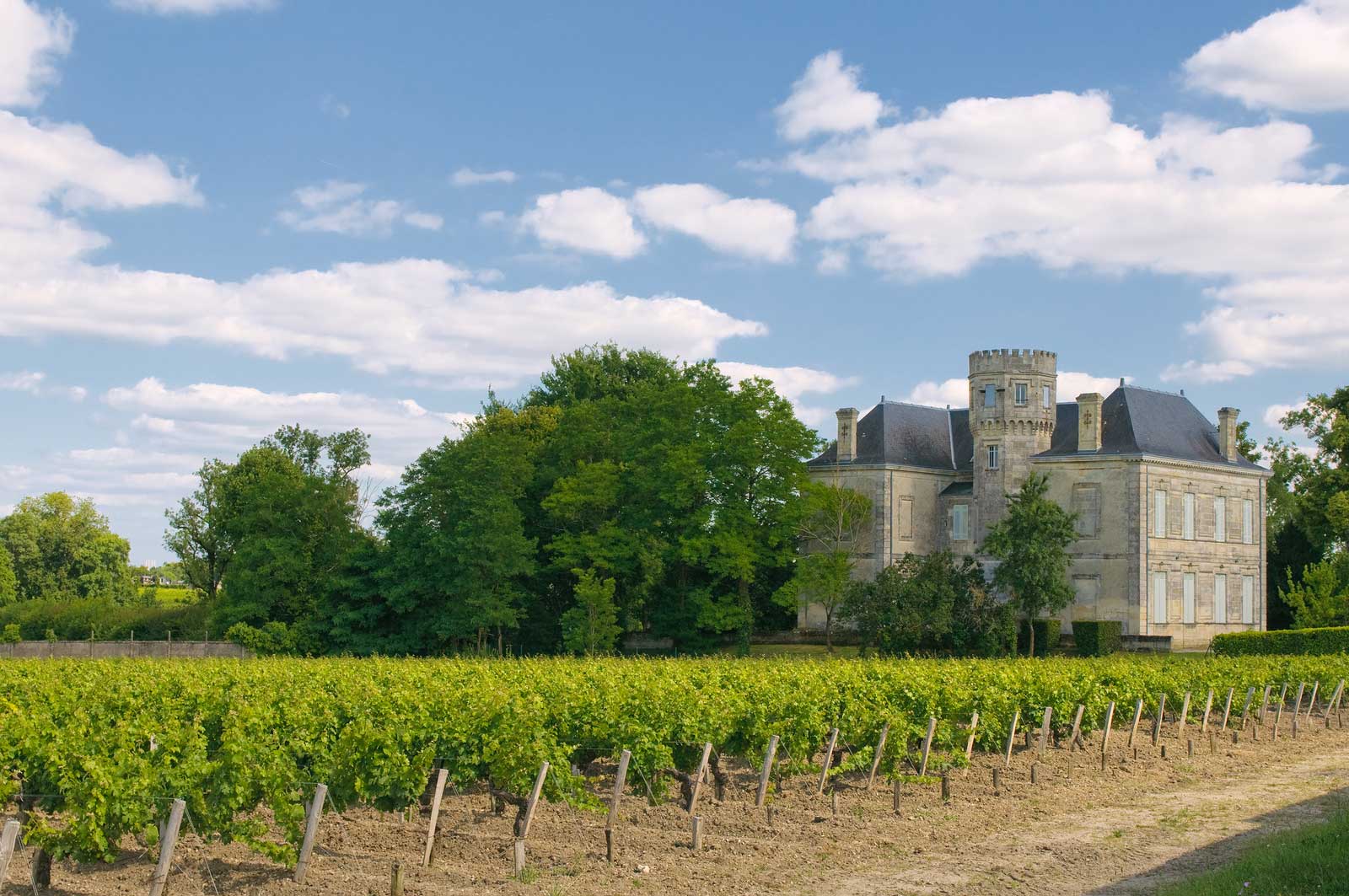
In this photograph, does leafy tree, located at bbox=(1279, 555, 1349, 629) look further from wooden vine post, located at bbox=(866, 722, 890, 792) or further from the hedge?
the hedge

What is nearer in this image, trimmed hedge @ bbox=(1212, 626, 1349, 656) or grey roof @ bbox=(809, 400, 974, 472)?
trimmed hedge @ bbox=(1212, 626, 1349, 656)

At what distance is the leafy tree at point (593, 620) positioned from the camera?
162 ft

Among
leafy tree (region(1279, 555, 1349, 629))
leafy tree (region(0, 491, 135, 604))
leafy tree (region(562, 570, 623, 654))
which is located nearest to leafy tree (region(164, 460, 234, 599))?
leafy tree (region(0, 491, 135, 604))


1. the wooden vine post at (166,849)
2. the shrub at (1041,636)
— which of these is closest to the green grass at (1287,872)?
the wooden vine post at (166,849)

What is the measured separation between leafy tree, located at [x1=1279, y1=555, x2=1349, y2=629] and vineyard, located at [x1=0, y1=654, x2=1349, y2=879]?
26404 mm

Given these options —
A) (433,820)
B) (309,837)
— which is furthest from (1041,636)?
(309,837)

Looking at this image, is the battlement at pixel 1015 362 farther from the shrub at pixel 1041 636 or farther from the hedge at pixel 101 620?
the hedge at pixel 101 620

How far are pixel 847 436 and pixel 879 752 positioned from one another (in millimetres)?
38573

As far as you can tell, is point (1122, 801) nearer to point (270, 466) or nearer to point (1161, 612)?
point (1161, 612)

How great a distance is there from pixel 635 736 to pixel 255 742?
192 inches

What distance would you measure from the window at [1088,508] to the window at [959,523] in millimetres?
4715

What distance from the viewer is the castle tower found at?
176ft

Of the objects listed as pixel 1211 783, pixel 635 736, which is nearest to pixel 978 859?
pixel 635 736

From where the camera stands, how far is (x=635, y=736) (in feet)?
56.7
